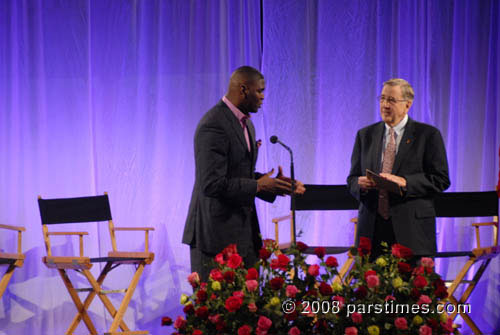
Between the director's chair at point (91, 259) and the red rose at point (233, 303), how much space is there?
254cm

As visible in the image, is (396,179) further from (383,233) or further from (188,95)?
(188,95)

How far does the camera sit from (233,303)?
6.37 feet

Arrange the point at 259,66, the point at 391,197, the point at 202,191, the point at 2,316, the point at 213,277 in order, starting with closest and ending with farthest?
the point at 213,277, the point at 202,191, the point at 391,197, the point at 2,316, the point at 259,66

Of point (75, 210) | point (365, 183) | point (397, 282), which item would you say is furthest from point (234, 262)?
point (75, 210)

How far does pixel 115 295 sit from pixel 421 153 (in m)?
2.91

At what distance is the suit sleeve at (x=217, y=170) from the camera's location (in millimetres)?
2607

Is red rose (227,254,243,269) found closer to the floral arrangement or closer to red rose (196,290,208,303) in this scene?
the floral arrangement

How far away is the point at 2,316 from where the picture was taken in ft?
16.1

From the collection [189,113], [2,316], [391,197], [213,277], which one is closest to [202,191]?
[213,277]

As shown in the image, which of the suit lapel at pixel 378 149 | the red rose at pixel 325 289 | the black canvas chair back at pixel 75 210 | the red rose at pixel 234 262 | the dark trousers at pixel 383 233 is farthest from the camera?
the black canvas chair back at pixel 75 210

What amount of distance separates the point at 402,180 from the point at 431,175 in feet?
0.66

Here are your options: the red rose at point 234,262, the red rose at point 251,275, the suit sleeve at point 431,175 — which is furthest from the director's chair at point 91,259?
the red rose at point 251,275

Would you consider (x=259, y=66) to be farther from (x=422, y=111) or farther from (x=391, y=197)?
(x=391, y=197)

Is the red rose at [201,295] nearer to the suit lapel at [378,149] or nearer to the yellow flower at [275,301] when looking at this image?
the yellow flower at [275,301]
